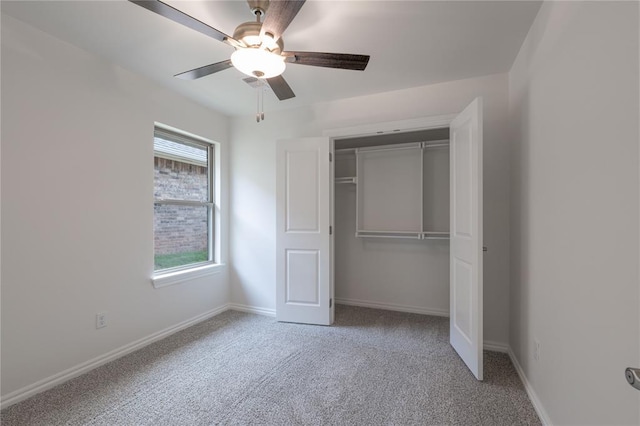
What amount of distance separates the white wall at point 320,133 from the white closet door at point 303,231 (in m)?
0.26

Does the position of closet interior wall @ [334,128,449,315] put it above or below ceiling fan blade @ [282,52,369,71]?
below

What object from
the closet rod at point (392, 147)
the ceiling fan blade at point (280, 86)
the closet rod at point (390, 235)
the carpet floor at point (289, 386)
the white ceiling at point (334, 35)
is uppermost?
the white ceiling at point (334, 35)

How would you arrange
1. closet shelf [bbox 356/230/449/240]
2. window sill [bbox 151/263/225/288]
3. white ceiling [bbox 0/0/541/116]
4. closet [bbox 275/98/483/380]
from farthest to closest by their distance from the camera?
closet shelf [bbox 356/230/449/240] → window sill [bbox 151/263/225/288] → closet [bbox 275/98/483/380] → white ceiling [bbox 0/0/541/116]

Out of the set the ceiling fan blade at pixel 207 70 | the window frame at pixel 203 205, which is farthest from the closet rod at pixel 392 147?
the ceiling fan blade at pixel 207 70

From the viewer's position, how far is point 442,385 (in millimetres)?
2039

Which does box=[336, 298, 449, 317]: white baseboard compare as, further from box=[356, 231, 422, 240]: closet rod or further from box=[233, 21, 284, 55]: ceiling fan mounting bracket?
box=[233, 21, 284, 55]: ceiling fan mounting bracket

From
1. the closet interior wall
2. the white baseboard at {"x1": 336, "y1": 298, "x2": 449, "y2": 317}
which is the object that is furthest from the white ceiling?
the white baseboard at {"x1": 336, "y1": 298, "x2": 449, "y2": 317}

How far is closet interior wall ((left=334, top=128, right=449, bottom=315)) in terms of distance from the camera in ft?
11.4

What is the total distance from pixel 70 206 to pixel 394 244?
3.29m

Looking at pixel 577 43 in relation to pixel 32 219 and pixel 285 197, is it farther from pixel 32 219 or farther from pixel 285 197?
pixel 32 219

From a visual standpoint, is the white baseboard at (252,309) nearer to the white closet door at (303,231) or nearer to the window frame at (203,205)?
the white closet door at (303,231)

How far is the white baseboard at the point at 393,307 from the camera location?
3.45 m

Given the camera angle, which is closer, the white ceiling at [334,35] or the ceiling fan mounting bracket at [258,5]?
the ceiling fan mounting bracket at [258,5]

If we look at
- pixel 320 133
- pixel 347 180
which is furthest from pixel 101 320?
pixel 347 180
